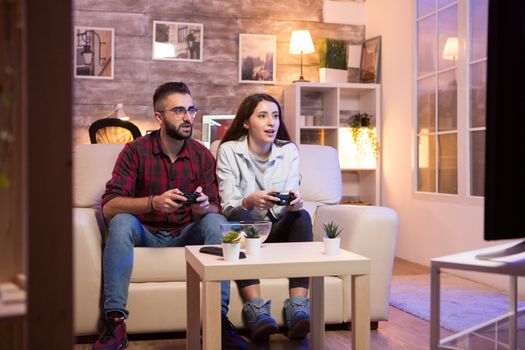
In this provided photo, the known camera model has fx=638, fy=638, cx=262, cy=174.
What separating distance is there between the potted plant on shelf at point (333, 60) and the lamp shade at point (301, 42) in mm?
191

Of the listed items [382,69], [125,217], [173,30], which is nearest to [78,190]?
[125,217]

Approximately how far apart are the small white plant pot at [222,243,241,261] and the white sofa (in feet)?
2.28

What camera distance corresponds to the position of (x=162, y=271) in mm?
2510

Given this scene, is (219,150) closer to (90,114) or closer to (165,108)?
(165,108)

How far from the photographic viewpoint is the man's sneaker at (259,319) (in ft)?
7.82

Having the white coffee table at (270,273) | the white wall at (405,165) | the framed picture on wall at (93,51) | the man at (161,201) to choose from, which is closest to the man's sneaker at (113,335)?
the man at (161,201)

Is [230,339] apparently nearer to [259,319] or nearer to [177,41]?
[259,319]

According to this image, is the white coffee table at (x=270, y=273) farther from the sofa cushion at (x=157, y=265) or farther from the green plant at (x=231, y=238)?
the sofa cushion at (x=157, y=265)

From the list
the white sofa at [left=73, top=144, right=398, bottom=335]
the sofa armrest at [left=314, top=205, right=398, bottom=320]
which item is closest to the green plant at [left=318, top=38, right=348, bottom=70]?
the white sofa at [left=73, top=144, right=398, bottom=335]

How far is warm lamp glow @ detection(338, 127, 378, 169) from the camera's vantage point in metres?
5.29

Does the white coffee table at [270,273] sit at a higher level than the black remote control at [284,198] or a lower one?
lower

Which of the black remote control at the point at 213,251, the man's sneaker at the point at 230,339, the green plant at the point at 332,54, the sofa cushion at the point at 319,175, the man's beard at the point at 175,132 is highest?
the green plant at the point at 332,54

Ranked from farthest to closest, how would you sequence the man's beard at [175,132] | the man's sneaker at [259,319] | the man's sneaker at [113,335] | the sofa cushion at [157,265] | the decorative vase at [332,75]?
the decorative vase at [332,75]
the man's beard at [175,132]
the sofa cushion at [157,265]
the man's sneaker at [259,319]
the man's sneaker at [113,335]

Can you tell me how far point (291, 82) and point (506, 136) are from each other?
4.44 meters
